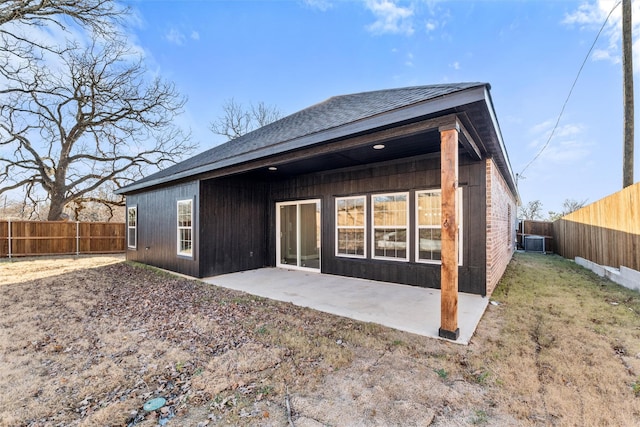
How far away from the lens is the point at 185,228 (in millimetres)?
7406

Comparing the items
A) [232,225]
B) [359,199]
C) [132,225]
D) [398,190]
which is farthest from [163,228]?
[398,190]

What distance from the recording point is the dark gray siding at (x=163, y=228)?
7.14 meters

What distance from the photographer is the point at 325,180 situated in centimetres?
711

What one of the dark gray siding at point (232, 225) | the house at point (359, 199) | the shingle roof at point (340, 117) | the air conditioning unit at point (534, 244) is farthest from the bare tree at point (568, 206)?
the dark gray siding at point (232, 225)

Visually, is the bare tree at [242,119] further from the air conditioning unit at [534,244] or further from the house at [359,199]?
the air conditioning unit at [534,244]

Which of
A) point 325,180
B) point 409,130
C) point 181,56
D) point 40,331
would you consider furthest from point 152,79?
point 409,130

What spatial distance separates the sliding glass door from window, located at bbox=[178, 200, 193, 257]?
7.71 ft

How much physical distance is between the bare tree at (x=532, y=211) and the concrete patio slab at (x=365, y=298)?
1023 inches

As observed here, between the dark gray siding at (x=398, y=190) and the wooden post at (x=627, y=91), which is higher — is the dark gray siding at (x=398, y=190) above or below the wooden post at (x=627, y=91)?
below

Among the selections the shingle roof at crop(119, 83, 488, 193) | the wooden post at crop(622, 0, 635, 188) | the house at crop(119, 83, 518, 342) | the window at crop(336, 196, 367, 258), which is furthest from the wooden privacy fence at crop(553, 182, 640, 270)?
the window at crop(336, 196, 367, 258)

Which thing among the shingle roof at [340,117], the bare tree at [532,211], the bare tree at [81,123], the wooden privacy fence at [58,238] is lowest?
the wooden privacy fence at [58,238]

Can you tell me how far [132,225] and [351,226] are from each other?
27.7ft

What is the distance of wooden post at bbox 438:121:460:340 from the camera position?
3139mm

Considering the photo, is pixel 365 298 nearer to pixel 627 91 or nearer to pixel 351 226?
pixel 351 226
